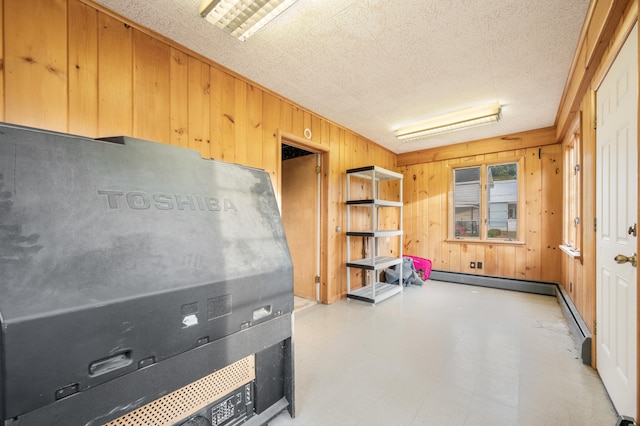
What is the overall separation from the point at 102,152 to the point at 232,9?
125 centimetres

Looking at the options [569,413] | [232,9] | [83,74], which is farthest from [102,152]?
[569,413]

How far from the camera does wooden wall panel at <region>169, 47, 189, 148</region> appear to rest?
2086 millimetres

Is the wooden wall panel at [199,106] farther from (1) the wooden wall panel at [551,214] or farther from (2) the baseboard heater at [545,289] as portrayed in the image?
(1) the wooden wall panel at [551,214]

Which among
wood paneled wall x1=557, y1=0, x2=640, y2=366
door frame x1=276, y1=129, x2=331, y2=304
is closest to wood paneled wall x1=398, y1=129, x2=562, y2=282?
wood paneled wall x1=557, y1=0, x2=640, y2=366

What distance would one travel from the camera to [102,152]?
105cm

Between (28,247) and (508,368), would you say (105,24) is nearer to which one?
(28,247)

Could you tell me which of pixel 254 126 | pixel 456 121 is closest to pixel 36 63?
pixel 254 126

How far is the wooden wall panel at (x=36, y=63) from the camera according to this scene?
4.76 ft

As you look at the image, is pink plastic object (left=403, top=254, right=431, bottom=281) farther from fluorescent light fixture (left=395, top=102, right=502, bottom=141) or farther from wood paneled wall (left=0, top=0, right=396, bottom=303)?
wood paneled wall (left=0, top=0, right=396, bottom=303)

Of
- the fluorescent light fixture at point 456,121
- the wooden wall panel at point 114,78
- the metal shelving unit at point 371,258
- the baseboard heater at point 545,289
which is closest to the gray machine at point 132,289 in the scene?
the wooden wall panel at point 114,78

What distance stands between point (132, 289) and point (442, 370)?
6.96 ft

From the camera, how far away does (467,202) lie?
4.96m

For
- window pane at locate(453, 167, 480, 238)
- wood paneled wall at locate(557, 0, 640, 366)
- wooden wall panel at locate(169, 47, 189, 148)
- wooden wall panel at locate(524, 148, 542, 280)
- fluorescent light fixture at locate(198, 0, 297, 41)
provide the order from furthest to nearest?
window pane at locate(453, 167, 480, 238) → wooden wall panel at locate(524, 148, 542, 280) → wooden wall panel at locate(169, 47, 189, 148) → fluorescent light fixture at locate(198, 0, 297, 41) → wood paneled wall at locate(557, 0, 640, 366)

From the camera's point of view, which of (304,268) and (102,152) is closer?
(102,152)
